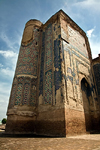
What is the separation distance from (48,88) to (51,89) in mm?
272

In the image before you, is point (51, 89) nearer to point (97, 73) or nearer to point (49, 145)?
point (49, 145)

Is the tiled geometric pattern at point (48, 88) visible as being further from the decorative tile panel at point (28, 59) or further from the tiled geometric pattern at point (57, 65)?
the decorative tile panel at point (28, 59)

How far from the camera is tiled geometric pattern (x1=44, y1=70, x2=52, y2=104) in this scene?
5691 mm

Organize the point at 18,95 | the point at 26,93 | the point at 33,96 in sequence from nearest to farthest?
1. the point at 18,95
2. the point at 26,93
3. the point at 33,96

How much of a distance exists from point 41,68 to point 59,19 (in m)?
3.74

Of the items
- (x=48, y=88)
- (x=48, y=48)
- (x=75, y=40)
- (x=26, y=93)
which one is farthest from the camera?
(x=75, y=40)

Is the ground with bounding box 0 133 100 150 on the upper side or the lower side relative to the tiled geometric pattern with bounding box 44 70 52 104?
lower

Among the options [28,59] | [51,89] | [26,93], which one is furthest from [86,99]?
[28,59]

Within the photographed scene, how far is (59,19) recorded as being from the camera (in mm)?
7770

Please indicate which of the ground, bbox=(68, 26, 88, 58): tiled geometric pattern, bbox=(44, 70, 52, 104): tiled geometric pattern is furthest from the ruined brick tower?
the ground

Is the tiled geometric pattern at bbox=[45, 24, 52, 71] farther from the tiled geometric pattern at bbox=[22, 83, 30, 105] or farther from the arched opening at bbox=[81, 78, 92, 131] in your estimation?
the arched opening at bbox=[81, 78, 92, 131]

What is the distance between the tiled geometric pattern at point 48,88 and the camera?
5.69m

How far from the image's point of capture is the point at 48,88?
5992 millimetres

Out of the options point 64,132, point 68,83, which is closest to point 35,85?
point 68,83
